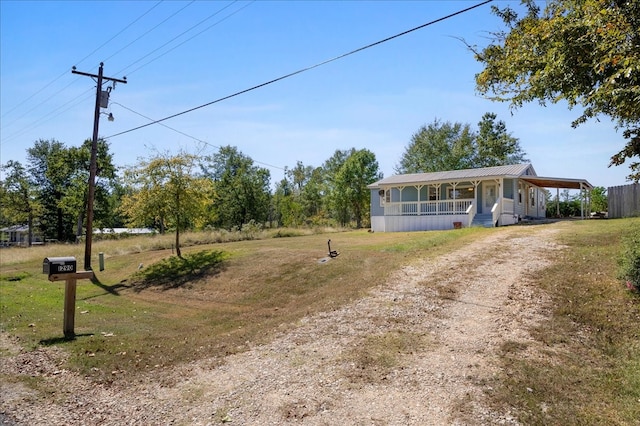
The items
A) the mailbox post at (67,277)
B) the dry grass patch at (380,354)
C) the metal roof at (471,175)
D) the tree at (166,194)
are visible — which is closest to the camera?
the dry grass patch at (380,354)

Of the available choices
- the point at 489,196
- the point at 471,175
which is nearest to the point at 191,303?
the point at 471,175

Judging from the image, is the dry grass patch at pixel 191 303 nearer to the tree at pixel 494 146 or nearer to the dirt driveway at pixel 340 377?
the dirt driveway at pixel 340 377

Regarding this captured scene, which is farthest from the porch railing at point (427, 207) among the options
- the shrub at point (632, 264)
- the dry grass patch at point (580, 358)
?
the shrub at point (632, 264)

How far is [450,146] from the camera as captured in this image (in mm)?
51438

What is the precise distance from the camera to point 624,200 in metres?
22.2

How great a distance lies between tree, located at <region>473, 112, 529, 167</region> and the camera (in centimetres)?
4759

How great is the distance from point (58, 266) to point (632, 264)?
39.4 ft

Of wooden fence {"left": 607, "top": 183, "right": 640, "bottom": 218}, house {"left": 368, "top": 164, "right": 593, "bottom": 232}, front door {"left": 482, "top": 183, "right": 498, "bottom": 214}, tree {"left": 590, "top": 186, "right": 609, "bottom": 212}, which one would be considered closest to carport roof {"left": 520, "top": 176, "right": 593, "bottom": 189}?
house {"left": 368, "top": 164, "right": 593, "bottom": 232}

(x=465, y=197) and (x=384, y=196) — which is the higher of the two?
(x=384, y=196)

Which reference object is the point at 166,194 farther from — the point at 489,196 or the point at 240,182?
the point at 240,182

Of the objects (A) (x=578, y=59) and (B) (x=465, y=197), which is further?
(B) (x=465, y=197)

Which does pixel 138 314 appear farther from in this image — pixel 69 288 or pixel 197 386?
pixel 197 386

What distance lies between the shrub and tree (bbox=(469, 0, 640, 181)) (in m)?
1.40

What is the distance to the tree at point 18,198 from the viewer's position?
51688mm
